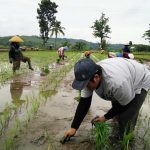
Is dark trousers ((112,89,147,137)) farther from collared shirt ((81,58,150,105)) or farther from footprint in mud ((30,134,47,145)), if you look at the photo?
footprint in mud ((30,134,47,145))

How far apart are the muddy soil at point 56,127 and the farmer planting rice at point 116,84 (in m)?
0.22

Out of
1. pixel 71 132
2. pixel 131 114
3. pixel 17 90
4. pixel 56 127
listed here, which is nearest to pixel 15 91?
pixel 17 90

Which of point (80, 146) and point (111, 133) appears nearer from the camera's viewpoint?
point (80, 146)

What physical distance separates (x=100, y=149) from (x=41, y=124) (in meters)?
1.29

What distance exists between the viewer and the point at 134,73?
3371mm

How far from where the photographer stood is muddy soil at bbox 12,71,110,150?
365 centimetres

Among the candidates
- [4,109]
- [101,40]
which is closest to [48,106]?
[4,109]

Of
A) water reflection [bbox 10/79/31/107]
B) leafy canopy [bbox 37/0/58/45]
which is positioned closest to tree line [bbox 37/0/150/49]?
leafy canopy [bbox 37/0/58/45]

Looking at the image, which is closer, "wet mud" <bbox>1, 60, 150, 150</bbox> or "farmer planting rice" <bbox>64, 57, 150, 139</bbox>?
"farmer planting rice" <bbox>64, 57, 150, 139</bbox>

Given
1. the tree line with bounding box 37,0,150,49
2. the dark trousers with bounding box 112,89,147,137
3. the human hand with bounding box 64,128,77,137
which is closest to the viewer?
the dark trousers with bounding box 112,89,147,137

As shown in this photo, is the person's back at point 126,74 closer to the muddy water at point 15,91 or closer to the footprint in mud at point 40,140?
the footprint in mud at point 40,140

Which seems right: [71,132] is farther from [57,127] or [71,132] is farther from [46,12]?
[46,12]

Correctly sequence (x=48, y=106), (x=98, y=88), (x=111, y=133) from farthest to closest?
(x=48, y=106)
(x=111, y=133)
(x=98, y=88)

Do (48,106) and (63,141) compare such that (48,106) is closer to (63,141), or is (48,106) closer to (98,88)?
(63,141)
